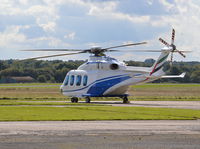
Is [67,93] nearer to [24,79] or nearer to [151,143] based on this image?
[151,143]

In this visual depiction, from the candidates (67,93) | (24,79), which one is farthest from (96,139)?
(24,79)

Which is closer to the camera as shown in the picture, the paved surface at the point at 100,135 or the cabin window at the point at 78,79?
the paved surface at the point at 100,135

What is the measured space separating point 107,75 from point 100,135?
99.8ft

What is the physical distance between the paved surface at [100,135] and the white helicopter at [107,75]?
22.3 metres

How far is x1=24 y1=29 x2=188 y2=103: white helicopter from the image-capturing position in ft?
161

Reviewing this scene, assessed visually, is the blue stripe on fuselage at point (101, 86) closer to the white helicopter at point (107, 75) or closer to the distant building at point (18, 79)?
the white helicopter at point (107, 75)

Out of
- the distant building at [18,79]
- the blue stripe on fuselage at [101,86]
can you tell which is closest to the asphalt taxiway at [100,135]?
the blue stripe on fuselage at [101,86]

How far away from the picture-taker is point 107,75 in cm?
5106

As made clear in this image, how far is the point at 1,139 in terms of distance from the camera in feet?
63.3

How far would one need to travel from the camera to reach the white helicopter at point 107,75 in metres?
49.1

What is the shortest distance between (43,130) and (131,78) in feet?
91.2

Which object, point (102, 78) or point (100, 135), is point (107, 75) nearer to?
point (102, 78)

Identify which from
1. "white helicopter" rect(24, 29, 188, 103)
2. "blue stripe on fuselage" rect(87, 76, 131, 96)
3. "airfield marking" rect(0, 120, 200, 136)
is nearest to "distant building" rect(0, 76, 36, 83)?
"white helicopter" rect(24, 29, 188, 103)

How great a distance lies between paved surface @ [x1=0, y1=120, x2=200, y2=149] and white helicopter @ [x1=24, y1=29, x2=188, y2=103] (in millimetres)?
22320
